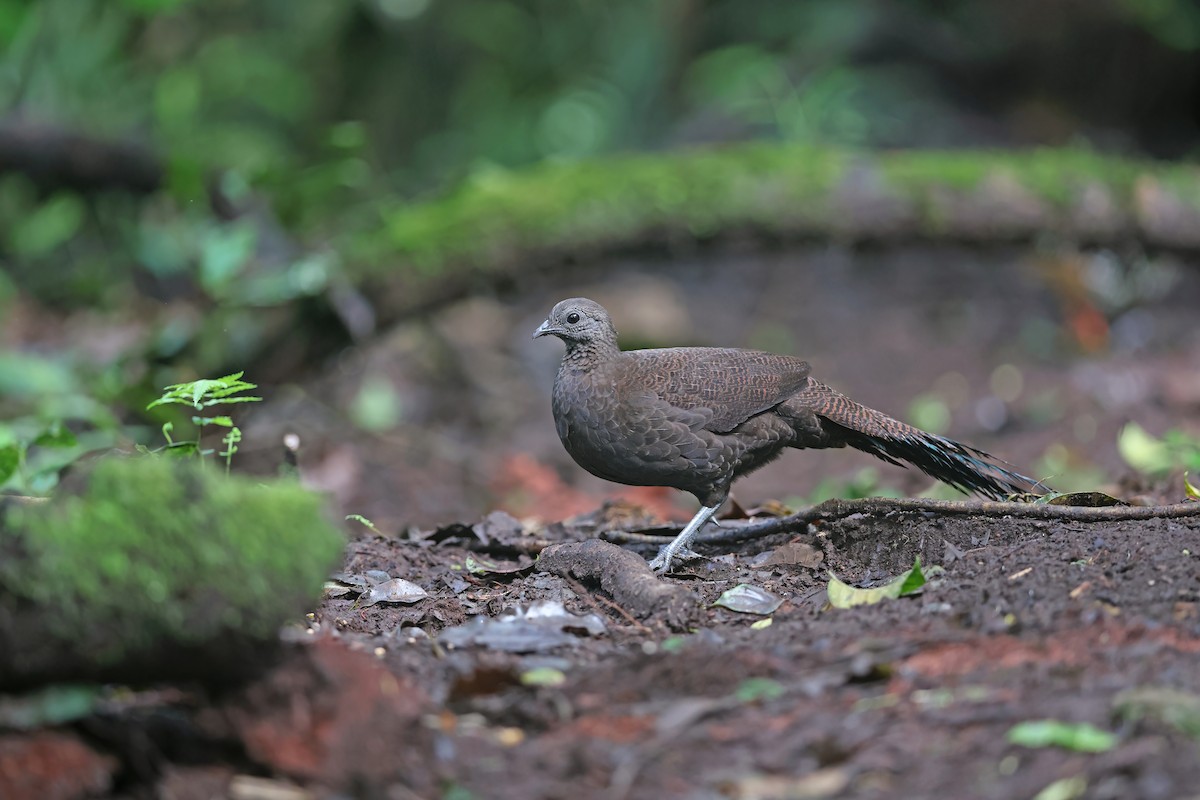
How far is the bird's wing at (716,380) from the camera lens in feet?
15.4

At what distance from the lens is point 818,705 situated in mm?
2676

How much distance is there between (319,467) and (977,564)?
194 inches

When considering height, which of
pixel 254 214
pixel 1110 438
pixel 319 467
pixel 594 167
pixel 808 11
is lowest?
pixel 319 467

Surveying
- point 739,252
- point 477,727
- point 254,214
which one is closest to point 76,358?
point 254,214

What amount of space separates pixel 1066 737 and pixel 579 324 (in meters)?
2.89

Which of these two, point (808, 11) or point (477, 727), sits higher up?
point (808, 11)

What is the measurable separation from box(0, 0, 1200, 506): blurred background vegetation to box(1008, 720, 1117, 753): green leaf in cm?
477

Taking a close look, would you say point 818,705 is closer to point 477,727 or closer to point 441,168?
point 477,727

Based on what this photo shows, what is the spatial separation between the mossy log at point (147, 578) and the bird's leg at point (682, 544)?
2064mm

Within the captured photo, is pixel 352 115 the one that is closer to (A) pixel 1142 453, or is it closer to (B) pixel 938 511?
(A) pixel 1142 453

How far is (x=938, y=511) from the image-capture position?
400cm

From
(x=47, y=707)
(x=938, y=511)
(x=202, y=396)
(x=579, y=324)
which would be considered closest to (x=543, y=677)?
(x=47, y=707)

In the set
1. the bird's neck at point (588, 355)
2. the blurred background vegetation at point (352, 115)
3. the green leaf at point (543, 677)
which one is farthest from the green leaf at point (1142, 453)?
the blurred background vegetation at point (352, 115)

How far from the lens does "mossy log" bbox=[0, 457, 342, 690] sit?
7.70 ft
